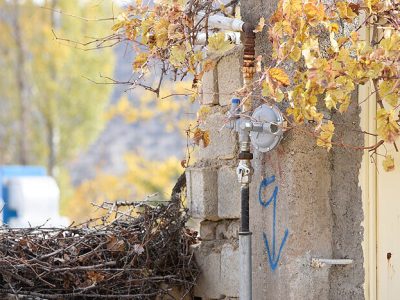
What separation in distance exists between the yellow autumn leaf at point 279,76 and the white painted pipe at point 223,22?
22.4 inches

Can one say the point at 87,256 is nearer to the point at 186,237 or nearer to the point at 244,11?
the point at 186,237

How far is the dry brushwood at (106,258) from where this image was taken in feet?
13.7

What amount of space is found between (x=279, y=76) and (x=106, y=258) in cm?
131

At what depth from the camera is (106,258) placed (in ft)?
14.1

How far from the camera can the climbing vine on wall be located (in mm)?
3406

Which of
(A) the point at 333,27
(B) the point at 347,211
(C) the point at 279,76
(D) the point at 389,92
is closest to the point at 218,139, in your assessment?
(B) the point at 347,211

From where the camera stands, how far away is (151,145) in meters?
25.6

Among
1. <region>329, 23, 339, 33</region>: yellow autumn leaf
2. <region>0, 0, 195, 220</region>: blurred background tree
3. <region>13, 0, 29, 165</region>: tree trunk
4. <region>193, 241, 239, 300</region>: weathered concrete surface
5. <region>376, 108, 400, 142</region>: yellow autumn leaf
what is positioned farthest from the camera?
<region>13, 0, 29, 165</region>: tree trunk

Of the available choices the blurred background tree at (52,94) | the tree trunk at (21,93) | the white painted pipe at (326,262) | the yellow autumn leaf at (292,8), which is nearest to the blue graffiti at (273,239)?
the white painted pipe at (326,262)

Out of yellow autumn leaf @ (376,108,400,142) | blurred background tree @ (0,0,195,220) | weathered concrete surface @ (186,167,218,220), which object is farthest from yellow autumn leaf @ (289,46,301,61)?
blurred background tree @ (0,0,195,220)

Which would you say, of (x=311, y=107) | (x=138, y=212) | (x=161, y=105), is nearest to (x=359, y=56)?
(x=311, y=107)

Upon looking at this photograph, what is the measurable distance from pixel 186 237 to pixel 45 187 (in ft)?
24.6

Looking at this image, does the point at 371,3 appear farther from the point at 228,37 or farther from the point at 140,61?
the point at 140,61

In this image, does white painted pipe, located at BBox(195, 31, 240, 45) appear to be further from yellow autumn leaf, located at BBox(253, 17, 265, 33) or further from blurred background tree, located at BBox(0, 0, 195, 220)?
blurred background tree, located at BBox(0, 0, 195, 220)
